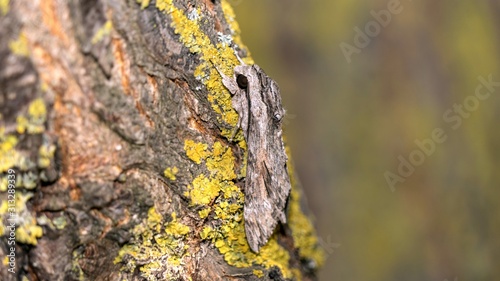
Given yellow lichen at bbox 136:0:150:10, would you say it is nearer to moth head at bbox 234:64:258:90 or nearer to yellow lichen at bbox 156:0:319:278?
yellow lichen at bbox 156:0:319:278

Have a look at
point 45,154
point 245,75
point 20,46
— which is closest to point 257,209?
point 245,75

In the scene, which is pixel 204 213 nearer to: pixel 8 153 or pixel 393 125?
pixel 8 153

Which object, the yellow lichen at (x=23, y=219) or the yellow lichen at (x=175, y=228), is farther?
the yellow lichen at (x=175, y=228)

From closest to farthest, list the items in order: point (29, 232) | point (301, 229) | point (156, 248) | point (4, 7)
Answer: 1. point (4, 7)
2. point (29, 232)
3. point (156, 248)
4. point (301, 229)

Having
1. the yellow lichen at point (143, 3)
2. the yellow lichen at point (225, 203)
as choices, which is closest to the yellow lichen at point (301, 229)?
the yellow lichen at point (225, 203)

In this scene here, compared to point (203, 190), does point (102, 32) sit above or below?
above

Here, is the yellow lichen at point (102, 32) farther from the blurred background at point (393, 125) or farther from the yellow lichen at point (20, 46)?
the blurred background at point (393, 125)

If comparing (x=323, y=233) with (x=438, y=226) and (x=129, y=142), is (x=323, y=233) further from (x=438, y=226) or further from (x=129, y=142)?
(x=129, y=142)
